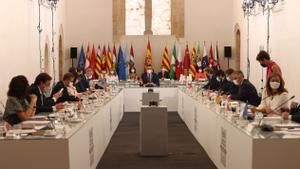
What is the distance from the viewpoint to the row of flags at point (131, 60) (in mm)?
18188

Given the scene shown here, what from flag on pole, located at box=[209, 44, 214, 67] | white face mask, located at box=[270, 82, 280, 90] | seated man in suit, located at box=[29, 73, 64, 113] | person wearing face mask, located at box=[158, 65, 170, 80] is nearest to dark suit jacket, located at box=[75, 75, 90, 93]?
seated man in suit, located at box=[29, 73, 64, 113]

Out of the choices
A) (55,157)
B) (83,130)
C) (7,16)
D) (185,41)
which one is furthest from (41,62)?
(55,157)

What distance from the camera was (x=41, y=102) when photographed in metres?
7.67

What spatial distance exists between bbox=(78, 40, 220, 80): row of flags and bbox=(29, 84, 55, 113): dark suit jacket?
10.1m

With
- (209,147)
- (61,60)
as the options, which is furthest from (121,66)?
(209,147)

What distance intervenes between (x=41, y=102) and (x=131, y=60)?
10868mm

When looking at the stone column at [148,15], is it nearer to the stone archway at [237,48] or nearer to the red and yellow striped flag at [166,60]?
the red and yellow striped flag at [166,60]

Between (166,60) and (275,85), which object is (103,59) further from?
(275,85)

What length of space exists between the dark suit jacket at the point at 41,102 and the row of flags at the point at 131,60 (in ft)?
33.2

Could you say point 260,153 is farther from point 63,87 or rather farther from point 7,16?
point 7,16

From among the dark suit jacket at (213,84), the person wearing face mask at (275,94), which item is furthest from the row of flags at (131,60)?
the person wearing face mask at (275,94)

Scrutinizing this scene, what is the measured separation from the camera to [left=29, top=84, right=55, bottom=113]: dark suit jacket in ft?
24.0

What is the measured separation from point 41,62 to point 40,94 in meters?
6.72

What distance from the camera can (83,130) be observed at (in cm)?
575
